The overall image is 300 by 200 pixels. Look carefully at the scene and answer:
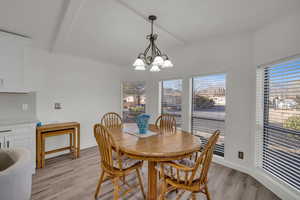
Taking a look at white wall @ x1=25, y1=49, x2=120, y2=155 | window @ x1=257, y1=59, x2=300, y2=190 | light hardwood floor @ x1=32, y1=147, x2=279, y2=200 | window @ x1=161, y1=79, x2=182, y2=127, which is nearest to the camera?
window @ x1=257, y1=59, x2=300, y2=190

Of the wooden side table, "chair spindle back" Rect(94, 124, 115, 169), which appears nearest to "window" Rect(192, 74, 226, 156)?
"chair spindle back" Rect(94, 124, 115, 169)

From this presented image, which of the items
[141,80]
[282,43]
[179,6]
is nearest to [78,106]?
[141,80]

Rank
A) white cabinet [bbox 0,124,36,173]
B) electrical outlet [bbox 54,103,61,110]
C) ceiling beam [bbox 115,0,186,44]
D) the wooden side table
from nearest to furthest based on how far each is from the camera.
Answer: ceiling beam [bbox 115,0,186,44] → white cabinet [bbox 0,124,36,173] → the wooden side table → electrical outlet [bbox 54,103,61,110]

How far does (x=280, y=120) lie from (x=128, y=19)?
2.60 meters

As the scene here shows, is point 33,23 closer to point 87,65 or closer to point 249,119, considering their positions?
point 87,65

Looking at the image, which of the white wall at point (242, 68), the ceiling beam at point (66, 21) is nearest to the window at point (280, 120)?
the white wall at point (242, 68)

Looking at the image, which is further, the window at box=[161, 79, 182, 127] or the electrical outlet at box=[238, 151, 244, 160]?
the window at box=[161, 79, 182, 127]

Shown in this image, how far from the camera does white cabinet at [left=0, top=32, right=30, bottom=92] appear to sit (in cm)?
238

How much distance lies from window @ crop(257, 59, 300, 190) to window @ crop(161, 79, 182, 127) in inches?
61.5

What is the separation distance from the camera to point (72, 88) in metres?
3.61

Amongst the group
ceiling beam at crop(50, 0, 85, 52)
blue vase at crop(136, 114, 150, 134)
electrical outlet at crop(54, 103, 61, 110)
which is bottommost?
blue vase at crop(136, 114, 150, 134)

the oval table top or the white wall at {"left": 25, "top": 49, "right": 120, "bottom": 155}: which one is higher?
the white wall at {"left": 25, "top": 49, "right": 120, "bottom": 155}

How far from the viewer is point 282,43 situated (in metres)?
1.94

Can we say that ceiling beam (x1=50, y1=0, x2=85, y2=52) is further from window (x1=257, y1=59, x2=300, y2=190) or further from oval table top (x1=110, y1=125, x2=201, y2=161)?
window (x1=257, y1=59, x2=300, y2=190)
